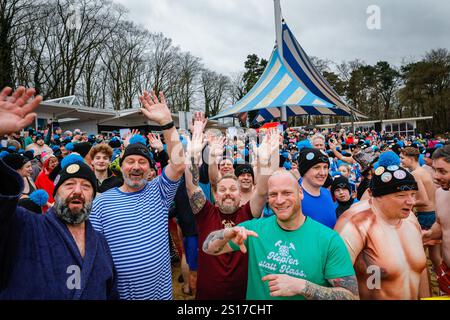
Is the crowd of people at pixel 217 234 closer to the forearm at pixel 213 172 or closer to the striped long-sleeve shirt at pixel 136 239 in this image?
the striped long-sleeve shirt at pixel 136 239

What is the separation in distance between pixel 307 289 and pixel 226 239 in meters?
0.51

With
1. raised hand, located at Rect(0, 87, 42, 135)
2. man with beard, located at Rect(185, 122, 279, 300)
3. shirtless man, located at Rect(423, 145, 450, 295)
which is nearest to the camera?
raised hand, located at Rect(0, 87, 42, 135)

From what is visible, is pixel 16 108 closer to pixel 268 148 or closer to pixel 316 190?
pixel 268 148

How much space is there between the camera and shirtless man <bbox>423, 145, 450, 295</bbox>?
8.70 ft

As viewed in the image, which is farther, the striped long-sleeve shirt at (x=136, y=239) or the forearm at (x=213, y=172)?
the forearm at (x=213, y=172)

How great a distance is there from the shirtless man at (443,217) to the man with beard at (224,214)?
1511 millimetres

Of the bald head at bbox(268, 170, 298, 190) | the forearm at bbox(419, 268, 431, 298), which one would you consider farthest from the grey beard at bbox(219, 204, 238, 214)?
the forearm at bbox(419, 268, 431, 298)

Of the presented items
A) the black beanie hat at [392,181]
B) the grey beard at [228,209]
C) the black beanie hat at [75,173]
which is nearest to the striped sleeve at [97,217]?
the black beanie hat at [75,173]

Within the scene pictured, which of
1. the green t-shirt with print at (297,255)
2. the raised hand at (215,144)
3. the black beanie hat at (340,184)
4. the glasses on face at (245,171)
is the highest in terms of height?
the raised hand at (215,144)

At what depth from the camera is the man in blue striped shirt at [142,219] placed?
6.86 feet

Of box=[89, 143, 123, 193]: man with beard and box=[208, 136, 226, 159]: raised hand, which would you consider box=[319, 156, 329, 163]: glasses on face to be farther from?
box=[89, 143, 123, 193]: man with beard

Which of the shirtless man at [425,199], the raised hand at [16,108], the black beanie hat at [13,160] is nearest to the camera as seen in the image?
the raised hand at [16,108]

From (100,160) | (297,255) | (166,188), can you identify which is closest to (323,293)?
(297,255)

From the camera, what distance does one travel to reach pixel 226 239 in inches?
69.1
